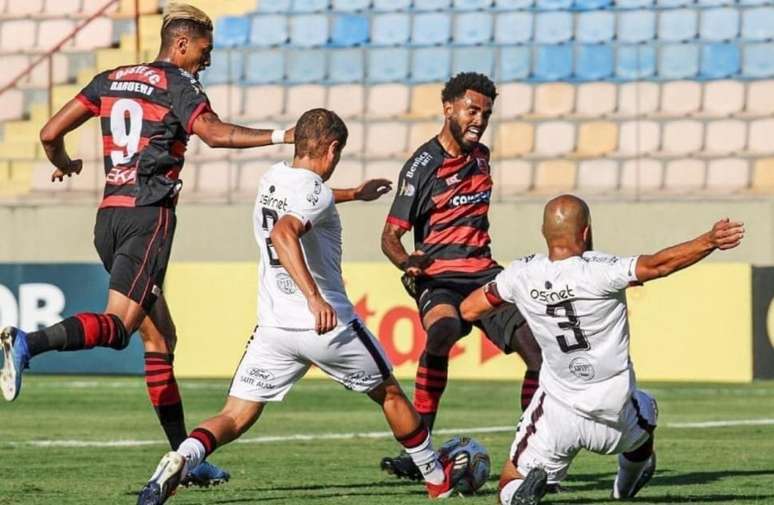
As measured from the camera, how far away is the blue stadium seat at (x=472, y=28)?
20.8 meters

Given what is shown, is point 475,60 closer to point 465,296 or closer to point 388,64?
point 388,64

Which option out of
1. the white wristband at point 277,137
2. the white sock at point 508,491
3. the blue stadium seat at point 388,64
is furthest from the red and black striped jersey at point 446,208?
the blue stadium seat at point 388,64

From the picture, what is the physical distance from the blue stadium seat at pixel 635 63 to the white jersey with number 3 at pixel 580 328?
12662 mm

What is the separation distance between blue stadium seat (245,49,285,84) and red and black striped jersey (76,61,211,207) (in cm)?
1254

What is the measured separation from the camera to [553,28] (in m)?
20.6

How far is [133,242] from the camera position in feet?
28.8

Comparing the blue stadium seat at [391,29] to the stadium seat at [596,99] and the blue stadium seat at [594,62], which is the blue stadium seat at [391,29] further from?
the stadium seat at [596,99]

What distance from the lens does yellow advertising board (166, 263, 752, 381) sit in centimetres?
1680

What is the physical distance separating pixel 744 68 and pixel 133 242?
12583 millimetres

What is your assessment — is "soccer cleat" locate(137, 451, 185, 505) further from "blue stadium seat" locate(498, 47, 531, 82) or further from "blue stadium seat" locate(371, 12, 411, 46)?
"blue stadium seat" locate(371, 12, 411, 46)

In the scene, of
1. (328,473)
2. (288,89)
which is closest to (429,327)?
(328,473)

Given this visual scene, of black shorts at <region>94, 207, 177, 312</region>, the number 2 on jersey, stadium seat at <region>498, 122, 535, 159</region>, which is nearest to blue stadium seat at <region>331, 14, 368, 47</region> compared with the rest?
stadium seat at <region>498, 122, 535, 159</region>

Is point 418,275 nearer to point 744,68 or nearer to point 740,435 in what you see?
point 740,435

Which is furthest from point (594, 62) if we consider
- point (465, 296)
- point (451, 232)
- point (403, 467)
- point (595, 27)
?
point (403, 467)
